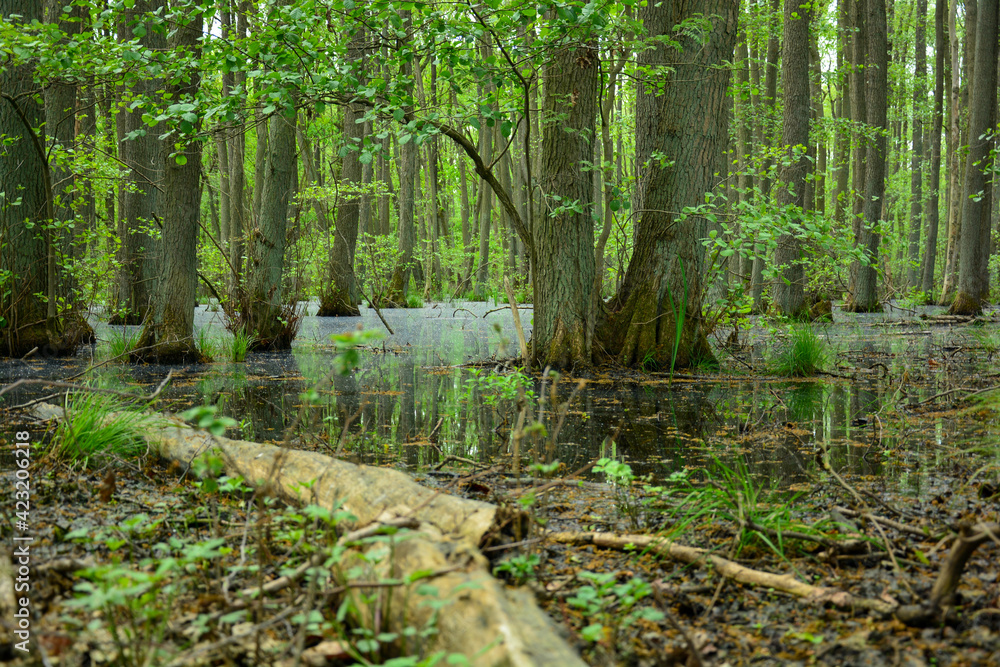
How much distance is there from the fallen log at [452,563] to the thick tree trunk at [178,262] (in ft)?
18.5

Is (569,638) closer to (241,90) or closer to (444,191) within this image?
(241,90)

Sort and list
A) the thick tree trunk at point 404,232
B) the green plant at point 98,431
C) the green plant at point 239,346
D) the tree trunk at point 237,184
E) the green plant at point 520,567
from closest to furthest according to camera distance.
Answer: the green plant at point 520,567
the green plant at point 98,431
the tree trunk at point 237,184
the green plant at point 239,346
the thick tree trunk at point 404,232

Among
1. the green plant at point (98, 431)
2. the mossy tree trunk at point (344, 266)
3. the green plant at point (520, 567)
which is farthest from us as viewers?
the mossy tree trunk at point (344, 266)

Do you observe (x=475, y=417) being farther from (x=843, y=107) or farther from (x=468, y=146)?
(x=843, y=107)

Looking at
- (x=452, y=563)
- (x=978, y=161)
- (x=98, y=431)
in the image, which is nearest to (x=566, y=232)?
(x=98, y=431)

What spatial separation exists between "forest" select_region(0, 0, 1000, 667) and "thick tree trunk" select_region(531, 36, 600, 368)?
34 mm

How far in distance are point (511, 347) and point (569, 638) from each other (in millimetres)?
8411

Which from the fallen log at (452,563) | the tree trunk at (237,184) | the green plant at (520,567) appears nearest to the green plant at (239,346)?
the tree trunk at (237,184)

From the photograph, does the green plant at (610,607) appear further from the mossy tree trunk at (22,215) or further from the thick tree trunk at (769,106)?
the thick tree trunk at (769,106)

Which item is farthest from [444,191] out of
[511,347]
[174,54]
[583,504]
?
[583,504]

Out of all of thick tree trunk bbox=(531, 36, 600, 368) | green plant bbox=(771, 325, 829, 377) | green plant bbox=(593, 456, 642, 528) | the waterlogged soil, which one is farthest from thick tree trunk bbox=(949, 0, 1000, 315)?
green plant bbox=(593, 456, 642, 528)

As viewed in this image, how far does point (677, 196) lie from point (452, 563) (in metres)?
5.92

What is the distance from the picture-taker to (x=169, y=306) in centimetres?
798

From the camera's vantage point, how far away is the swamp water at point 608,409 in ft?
13.0
